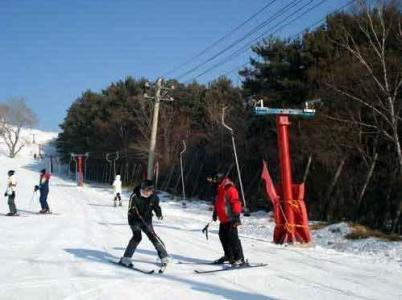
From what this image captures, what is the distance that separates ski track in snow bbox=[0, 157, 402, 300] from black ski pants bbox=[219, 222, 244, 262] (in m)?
0.55

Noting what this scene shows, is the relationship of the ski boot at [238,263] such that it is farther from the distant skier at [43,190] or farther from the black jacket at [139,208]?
the distant skier at [43,190]

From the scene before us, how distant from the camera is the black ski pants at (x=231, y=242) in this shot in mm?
11227

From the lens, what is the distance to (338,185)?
23.9 meters

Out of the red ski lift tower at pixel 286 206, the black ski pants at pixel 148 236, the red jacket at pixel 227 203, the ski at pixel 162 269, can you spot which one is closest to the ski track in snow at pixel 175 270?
the ski at pixel 162 269

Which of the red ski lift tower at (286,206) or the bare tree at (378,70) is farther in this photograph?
the bare tree at (378,70)

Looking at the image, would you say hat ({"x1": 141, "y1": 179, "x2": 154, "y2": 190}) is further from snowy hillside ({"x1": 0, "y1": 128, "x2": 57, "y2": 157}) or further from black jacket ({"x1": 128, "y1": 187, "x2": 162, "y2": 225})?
snowy hillside ({"x1": 0, "y1": 128, "x2": 57, "y2": 157})

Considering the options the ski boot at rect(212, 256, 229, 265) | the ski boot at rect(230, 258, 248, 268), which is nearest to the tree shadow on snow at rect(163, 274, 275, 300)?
the ski boot at rect(230, 258, 248, 268)

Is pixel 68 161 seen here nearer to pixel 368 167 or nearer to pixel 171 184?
pixel 171 184

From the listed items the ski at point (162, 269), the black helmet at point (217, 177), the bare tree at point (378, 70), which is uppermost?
the bare tree at point (378, 70)

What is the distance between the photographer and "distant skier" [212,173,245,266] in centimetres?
1123

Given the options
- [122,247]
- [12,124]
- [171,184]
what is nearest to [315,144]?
[122,247]

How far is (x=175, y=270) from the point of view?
1093 centimetres

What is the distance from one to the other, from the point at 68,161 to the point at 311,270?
77.9 m

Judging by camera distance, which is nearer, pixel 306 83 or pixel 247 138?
pixel 306 83
